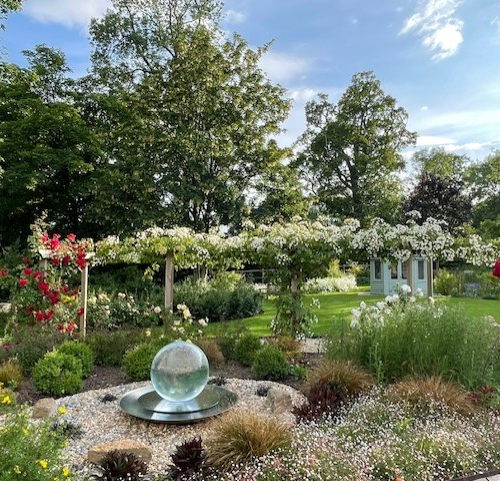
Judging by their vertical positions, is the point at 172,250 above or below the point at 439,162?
below

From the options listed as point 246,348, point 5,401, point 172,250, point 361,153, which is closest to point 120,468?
point 5,401

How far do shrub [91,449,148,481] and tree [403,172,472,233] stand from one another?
59.2 feet

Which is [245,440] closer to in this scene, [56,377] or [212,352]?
[56,377]

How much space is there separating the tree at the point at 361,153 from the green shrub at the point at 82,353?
61.4 ft

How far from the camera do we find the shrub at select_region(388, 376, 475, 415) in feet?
10.8

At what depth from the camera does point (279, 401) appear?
3955mm

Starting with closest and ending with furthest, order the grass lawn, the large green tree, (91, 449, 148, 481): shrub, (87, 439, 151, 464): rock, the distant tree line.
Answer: (91, 449, 148, 481): shrub → (87, 439, 151, 464): rock → the grass lawn → the distant tree line → the large green tree

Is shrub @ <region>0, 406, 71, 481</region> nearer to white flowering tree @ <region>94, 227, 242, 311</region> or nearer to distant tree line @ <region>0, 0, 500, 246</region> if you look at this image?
white flowering tree @ <region>94, 227, 242, 311</region>

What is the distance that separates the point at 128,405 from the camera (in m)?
3.94

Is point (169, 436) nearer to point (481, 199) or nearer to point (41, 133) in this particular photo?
point (41, 133)

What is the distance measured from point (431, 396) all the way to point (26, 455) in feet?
8.55

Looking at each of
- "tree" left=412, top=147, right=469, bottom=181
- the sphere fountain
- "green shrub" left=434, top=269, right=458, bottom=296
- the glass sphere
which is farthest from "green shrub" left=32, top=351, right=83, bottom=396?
"tree" left=412, top=147, right=469, bottom=181

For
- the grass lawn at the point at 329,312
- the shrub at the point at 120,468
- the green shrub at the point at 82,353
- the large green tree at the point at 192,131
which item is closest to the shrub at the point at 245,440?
the shrub at the point at 120,468

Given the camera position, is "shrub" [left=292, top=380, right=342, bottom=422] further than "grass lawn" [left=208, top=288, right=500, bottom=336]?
No
